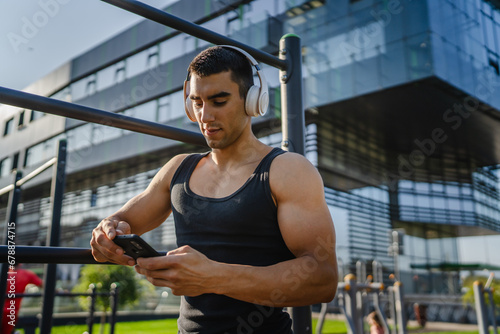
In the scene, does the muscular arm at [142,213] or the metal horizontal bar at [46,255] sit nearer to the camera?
the metal horizontal bar at [46,255]

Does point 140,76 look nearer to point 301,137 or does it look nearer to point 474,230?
point 301,137

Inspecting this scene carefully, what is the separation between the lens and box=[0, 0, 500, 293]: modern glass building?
12664mm

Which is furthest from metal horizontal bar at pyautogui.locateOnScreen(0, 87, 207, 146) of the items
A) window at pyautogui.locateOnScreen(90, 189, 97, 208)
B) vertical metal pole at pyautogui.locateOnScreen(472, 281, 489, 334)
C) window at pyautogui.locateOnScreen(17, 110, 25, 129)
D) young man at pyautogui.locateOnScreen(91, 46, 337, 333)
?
window at pyautogui.locateOnScreen(17, 110, 25, 129)

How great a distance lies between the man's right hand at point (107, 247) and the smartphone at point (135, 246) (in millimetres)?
45

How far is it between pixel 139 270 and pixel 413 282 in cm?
1932

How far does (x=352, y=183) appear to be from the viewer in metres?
16.9

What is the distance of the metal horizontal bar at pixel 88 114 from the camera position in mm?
1023

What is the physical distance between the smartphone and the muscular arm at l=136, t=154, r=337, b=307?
22 mm

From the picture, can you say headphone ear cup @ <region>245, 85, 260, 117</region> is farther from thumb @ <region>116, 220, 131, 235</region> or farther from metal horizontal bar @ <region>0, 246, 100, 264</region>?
metal horizontal bar @ <region>0, 246, 100, 264</region>

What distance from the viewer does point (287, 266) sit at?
38.1 inches

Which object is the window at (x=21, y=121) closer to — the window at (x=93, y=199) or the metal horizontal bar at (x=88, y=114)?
the window at (x=93, y=199)

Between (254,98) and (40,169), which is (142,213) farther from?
(40,169)

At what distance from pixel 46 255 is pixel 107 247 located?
0.48 ft

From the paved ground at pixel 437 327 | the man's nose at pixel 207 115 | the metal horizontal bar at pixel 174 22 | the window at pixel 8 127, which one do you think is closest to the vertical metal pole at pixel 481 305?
the metal horizontal bar at pixel 174 22
